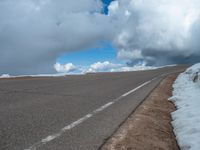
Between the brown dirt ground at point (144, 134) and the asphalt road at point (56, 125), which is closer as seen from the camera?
the asphalt road at point (56, 125)

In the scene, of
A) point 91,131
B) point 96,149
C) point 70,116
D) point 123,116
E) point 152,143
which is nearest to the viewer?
point 96,149

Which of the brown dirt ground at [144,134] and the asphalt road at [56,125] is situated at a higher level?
the asphalt road at [56,125]

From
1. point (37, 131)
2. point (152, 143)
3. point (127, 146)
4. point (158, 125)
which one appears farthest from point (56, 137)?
point (158, 125)

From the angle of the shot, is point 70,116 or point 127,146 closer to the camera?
point 127,146

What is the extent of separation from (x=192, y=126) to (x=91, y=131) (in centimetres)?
218

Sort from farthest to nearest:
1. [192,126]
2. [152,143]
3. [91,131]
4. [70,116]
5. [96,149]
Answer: [70,116], [192,126], [91,131], [152,143], [96,149]

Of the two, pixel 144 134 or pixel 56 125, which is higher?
pixel 56 125

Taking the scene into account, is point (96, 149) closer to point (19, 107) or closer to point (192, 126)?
point (192, 126)

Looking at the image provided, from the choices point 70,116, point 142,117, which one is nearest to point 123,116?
point 142,117

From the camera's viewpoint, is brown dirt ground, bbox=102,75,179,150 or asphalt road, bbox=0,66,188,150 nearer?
asphalt road, bbox=0,66,188,150

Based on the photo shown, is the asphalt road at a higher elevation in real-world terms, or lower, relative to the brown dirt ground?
higher

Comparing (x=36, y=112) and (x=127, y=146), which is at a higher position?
(x=36, y=112)

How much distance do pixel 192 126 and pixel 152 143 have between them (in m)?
1.37

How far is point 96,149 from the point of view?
443 centimetres
